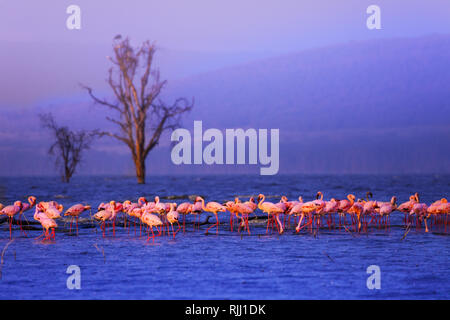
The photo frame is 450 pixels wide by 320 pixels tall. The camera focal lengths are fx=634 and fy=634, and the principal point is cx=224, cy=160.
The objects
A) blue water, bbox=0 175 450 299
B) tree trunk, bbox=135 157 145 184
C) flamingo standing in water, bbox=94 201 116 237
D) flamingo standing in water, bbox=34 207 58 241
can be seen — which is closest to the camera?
blue water, bbox=0 175 450 299

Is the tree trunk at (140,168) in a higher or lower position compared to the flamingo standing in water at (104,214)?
higher

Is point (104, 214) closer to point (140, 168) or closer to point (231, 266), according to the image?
point (231, 266)

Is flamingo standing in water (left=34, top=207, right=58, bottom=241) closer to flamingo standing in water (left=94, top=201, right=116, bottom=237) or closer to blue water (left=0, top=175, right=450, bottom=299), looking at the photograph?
blue water (left=0, top=175, right=450, bottom=299)

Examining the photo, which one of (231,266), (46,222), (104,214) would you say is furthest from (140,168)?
(231,266)

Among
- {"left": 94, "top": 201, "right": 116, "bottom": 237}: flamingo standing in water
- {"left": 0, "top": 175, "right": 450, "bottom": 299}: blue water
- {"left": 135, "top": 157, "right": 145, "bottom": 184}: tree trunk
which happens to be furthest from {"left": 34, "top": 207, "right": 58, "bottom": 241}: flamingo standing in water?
{"left": 135, "top": 157, "right": 145, "bottom": 184}: tree trunk

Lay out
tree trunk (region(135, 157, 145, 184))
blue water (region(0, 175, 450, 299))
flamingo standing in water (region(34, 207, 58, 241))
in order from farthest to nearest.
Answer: tree trunk (region(135, 157, 145, 184))
flamingo standing in water (region(34, 207, 58, 241))
blue water (region(0, 175, 450, 299))

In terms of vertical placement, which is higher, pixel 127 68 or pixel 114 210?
pixel 127 68

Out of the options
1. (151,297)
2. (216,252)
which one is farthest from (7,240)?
(151,297)

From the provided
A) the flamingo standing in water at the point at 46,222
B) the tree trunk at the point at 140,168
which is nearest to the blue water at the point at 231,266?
the flamingo standing in water at the point at 46,222

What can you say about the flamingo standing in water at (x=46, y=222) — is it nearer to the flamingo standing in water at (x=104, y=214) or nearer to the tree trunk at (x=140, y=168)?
the flamingo standing in water at (x=104, y=214)

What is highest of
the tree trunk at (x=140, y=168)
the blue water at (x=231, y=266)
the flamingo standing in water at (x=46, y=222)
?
the tree trunk at (x=140, y=168)

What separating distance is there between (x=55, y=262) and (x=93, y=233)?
3784 millimetres
